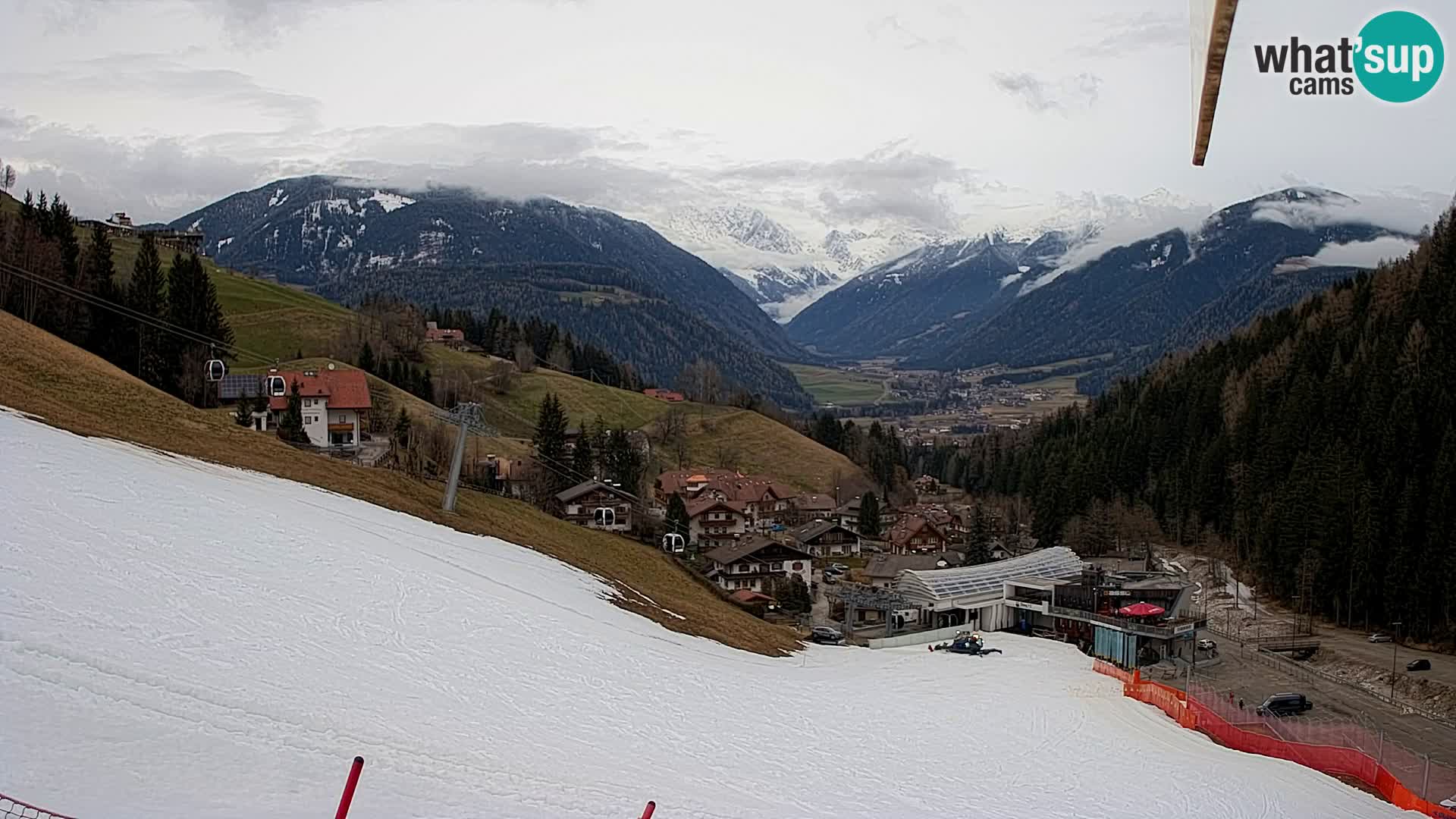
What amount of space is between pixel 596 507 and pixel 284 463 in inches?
1585

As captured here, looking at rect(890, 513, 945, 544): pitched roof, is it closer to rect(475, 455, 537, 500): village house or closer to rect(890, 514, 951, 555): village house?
rect(890, 514, 951, 555): village house

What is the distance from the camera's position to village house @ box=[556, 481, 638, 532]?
68812 mm

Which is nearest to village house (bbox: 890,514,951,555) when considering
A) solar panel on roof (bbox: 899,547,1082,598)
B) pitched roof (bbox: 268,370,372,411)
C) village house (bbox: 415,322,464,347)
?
solar panel on roof (bbox: 899,547,1082,598)

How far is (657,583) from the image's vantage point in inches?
1303

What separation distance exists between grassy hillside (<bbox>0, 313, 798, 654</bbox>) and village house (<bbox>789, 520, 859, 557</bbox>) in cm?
4281

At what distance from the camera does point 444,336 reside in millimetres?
137000

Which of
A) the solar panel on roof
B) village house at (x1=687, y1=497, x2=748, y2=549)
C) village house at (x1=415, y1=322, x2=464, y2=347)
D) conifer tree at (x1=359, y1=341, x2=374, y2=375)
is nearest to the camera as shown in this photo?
the solar panel on roof

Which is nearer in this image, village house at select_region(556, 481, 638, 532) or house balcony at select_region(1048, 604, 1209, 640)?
house balcony at select_region(1048, 604, 1209, 640)

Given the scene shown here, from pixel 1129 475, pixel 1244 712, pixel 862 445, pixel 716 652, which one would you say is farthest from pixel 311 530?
pixel 862 445

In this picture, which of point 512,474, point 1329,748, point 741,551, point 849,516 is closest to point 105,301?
point 512,474

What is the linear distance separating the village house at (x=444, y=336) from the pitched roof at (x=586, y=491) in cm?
6718

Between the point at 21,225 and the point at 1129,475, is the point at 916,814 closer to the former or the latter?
the point at 21,225

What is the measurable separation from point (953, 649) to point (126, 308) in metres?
45.7

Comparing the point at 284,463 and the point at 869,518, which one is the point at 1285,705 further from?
the point at 869,518
